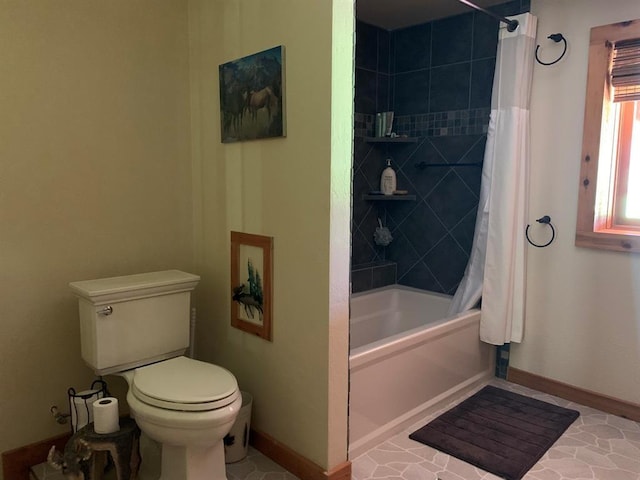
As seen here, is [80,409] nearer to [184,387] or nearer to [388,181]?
[184,387]

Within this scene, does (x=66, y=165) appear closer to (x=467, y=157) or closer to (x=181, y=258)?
(x=181, y=258)

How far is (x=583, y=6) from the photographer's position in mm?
2611

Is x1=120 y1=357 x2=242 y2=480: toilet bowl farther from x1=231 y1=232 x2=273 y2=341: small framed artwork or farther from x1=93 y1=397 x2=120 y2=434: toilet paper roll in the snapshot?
x1=231 y1=232 x2=273 y2=341: small framed artwork

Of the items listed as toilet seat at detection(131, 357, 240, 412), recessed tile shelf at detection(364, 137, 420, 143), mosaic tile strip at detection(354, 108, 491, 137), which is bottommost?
toilet seat at detection(131, 357, 240, 412)

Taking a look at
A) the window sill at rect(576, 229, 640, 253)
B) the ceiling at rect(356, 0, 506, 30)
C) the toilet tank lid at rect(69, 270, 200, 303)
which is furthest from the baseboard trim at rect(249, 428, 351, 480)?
the ceiling at rect(356, 0, 506, 30)

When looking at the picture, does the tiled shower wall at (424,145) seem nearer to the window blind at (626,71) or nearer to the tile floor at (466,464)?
the window blind at (626,71)

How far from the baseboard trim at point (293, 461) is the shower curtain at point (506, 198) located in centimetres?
132

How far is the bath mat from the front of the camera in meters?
Answer: 2.22

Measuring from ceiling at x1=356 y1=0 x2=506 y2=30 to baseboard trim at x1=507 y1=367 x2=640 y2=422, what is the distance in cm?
223

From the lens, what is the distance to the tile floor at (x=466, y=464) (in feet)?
6.92

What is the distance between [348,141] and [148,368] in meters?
1.24

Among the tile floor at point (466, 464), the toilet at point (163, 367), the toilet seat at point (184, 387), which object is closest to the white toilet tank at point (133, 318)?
the toilet at point (163, 367)

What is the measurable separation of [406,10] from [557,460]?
263 cm

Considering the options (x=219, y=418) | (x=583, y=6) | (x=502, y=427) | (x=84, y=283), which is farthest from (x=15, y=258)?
(x=583, y=6)
